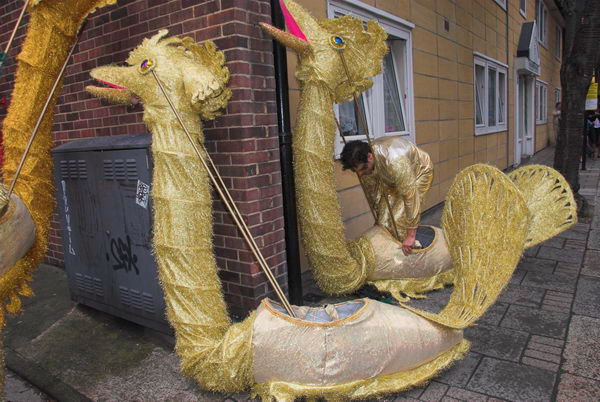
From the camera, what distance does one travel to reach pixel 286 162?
340 cm

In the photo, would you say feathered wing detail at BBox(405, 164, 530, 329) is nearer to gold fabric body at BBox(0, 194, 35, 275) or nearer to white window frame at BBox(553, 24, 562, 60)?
gold fabric body at BBox(0, 194, 35, 275)

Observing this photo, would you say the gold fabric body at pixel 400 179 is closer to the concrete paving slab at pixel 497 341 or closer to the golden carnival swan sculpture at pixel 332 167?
the golden carnival swan sculpture at pixel 332 167

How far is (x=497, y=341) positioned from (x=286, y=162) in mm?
1922

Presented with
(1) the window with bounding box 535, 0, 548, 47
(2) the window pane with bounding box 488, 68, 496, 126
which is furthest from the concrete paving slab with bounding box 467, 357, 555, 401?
(1) the window with bounding box 535, 0, 548, 47

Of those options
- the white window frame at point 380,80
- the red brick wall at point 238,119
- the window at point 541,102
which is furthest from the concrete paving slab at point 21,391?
the window at point 541,102

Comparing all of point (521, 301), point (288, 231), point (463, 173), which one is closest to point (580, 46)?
point (521, 301)

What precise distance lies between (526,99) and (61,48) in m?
15.8

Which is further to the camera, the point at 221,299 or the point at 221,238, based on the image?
the point at 221,238

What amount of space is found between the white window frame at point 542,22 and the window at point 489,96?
7.47 meters

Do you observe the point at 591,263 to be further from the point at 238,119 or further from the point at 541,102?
the point at 541,102

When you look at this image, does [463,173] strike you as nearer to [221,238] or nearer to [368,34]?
[368,34]

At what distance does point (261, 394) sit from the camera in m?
2.36

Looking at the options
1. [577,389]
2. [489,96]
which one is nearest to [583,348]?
[577,389]

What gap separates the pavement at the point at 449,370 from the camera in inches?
100
